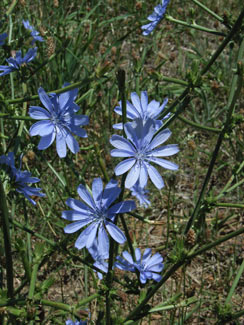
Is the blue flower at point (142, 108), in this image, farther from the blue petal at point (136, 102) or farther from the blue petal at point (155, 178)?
the blue petal at point (155, 178)

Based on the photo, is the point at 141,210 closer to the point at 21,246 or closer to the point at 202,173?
the point at 202,173

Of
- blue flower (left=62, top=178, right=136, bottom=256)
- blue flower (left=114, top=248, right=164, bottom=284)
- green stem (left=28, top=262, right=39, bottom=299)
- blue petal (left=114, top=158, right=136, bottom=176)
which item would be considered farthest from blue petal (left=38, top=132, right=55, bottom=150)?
blue flower (left=114, top=248, right=164, bottom=284)

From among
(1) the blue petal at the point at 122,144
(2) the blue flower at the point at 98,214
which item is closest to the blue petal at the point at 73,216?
(2) the blue flower at the point at 98,214

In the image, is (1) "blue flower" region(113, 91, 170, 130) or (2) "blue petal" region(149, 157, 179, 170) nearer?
(2) "blue petal" region(149, 157, 179, 170)

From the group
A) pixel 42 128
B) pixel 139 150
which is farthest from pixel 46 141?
pixel 139 150

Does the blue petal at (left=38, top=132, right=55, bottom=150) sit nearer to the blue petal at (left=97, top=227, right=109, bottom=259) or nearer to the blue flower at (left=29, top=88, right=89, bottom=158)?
the blue flower at (left=29, top=88, right=89, bottom=158)

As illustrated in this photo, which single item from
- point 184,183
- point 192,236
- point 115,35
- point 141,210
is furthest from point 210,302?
point 115,35

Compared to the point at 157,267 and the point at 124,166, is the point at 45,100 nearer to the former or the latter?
the point at 124,166
